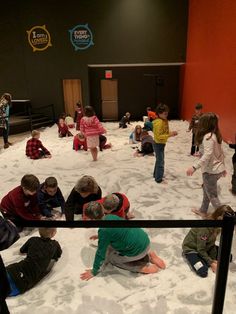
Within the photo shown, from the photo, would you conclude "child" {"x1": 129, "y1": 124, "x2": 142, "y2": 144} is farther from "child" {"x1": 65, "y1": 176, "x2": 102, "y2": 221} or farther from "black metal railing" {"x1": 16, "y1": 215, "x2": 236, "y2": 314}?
"black metal railing" {"x1": 16, "y1": 215, "x2": 236, "y2": 314}

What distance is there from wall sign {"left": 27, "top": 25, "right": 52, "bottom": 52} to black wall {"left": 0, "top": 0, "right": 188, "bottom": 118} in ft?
0.46

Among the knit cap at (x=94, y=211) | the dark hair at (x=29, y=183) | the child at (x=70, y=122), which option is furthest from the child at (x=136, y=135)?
the knit cap at (x=94, y=211)

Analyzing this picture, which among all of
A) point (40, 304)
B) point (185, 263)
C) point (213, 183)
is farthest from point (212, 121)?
point (40, 304)

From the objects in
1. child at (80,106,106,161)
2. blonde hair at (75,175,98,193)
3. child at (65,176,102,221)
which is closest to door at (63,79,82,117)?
child at (80,106,106,161)

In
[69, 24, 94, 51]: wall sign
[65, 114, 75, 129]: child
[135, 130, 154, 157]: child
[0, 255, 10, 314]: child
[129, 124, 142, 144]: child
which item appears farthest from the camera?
[69, 24, 94, 51]: wall sign

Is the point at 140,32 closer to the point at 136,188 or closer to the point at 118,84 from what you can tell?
the point at 118,84

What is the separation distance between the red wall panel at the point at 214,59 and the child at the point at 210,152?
10.9 feet

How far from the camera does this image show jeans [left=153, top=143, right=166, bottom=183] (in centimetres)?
441

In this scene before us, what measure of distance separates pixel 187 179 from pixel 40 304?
10.4ft

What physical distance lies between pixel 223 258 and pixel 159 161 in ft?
10.8

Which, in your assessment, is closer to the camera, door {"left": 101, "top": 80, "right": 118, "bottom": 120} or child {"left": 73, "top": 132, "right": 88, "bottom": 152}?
child {"left": 73, "top": 132, "right": 88, "bottom": 152}

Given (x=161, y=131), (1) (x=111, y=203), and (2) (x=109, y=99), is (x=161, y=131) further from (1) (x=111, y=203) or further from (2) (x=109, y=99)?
(2) (x=109, y=99)

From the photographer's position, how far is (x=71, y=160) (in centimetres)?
597

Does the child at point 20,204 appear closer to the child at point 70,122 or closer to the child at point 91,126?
the child at point 91,126
